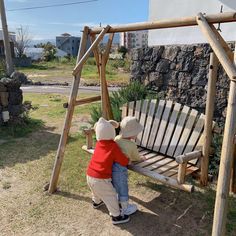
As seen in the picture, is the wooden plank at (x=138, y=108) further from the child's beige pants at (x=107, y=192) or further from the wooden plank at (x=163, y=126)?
the child's beige pants at (x=107, y=192)

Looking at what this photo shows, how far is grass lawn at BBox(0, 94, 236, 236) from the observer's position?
115 inches

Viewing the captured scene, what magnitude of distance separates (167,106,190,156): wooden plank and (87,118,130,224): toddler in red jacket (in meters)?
0.82

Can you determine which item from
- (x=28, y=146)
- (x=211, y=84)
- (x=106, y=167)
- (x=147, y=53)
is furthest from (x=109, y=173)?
(x=147, y=53)

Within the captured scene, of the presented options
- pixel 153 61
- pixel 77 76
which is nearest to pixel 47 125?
pixel 153 61

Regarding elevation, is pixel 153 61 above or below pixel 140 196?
above

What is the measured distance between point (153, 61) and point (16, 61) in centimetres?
2265

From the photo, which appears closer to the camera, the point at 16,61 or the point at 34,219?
the point at 34,219

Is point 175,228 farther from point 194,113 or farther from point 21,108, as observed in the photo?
point 21,108

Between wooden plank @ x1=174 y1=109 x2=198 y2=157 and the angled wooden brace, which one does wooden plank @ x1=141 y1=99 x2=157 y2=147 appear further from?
the angled wooden brace

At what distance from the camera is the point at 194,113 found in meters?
3.39

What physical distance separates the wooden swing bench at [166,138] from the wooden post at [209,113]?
0.08m

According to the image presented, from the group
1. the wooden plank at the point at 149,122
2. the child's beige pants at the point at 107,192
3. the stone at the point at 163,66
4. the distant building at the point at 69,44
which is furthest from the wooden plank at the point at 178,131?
the distant building at the point at 69,44

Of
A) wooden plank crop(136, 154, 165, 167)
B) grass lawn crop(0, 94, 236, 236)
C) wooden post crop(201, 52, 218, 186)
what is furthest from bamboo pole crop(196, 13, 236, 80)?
grass lawn crop(0, 94, 236, 236)

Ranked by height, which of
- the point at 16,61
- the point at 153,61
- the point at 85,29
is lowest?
the point at 16,61
